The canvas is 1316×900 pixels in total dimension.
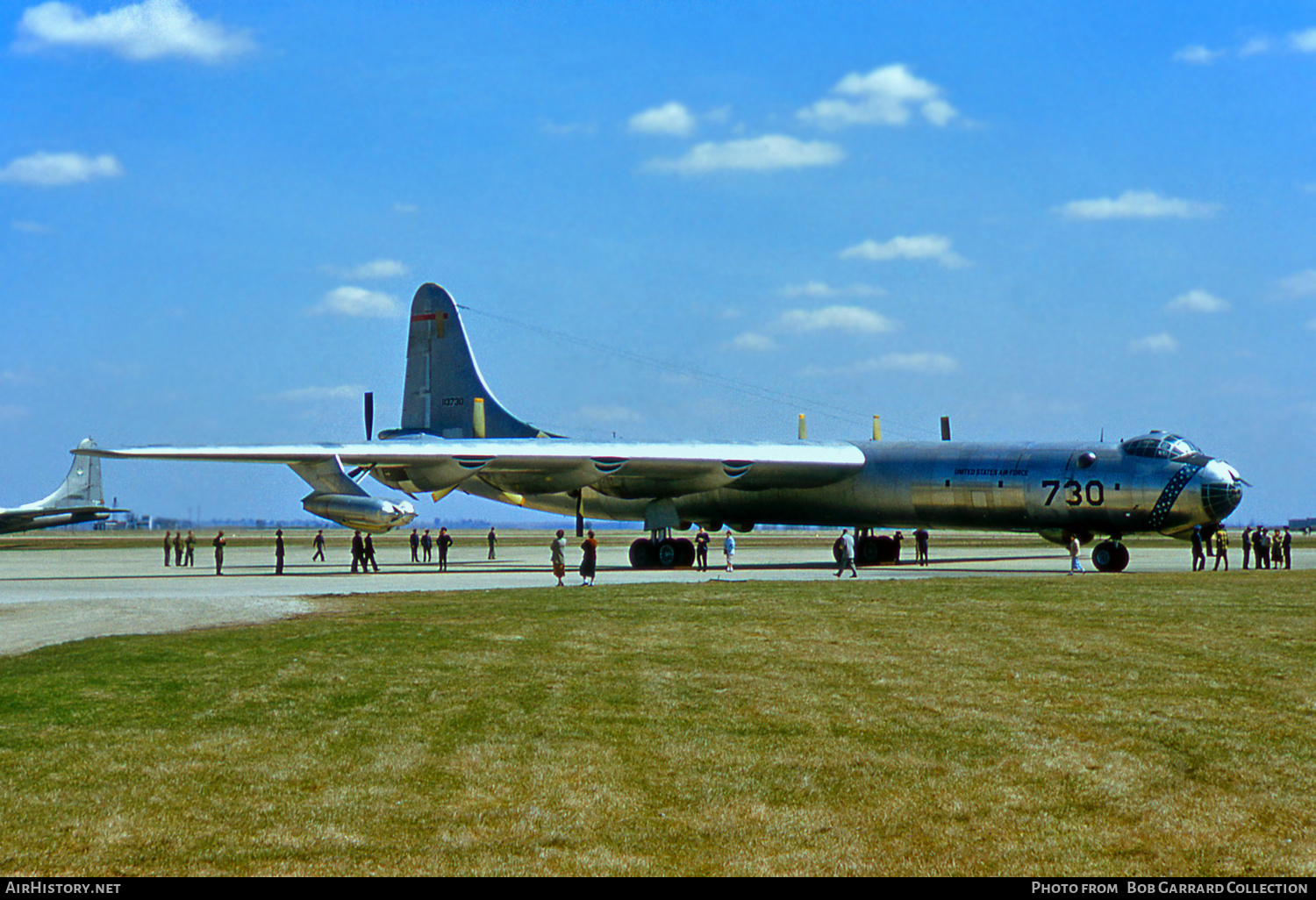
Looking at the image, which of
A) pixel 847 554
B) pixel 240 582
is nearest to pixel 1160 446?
pixel 847 554

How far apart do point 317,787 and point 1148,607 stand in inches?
575

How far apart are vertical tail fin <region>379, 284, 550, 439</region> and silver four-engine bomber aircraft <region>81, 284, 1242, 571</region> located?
1.18ft

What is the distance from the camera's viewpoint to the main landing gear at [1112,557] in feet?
102

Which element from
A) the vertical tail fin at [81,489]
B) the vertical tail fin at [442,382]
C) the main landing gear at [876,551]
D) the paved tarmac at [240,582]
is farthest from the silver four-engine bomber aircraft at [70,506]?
the main landing gear at [876,551]

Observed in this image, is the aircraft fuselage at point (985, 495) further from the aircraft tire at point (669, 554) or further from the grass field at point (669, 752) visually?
the grass field at point (669, 752)

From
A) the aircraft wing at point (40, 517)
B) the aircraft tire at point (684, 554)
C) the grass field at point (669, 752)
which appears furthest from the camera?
the aircraft wing at point (40, 517)

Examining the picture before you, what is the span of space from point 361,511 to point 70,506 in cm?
5134

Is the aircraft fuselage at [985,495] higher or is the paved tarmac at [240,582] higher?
the aircraft fuselage at [985,495]

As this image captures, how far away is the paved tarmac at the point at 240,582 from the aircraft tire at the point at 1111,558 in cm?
115

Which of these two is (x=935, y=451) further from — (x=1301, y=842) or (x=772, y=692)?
(x=1301, y=842)

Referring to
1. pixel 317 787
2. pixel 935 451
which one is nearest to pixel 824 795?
pixel 317 787

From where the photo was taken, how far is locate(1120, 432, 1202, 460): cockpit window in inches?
1164

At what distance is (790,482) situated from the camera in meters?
35.0

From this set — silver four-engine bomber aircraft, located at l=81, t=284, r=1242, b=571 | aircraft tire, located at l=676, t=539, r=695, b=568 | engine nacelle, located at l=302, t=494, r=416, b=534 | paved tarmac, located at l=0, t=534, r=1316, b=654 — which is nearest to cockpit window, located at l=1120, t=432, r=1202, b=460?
silver four-engine bomber aircraft, located at l=81, t=284, r=1242, b=571
